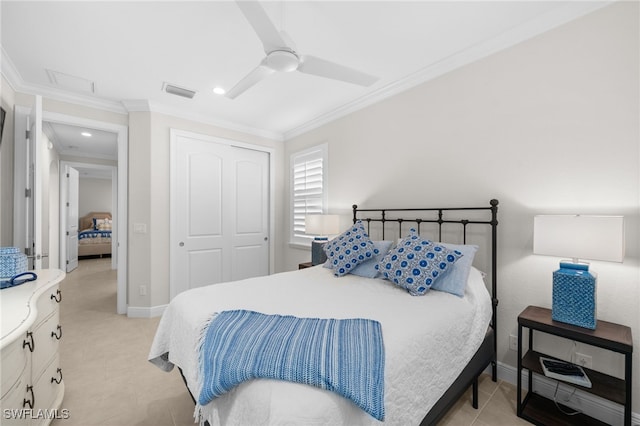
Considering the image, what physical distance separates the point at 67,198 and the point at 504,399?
7946 millimetres

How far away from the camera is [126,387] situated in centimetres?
205

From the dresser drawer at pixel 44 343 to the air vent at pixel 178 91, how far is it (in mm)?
2300

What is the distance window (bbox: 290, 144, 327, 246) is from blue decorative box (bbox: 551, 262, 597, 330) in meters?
2.60

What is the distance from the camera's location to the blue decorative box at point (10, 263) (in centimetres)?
151

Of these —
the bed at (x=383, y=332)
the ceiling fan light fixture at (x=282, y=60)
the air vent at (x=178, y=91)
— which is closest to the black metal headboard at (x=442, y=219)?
the bed at (x=383, y=332)

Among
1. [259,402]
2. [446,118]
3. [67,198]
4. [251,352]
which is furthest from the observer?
[67,198]

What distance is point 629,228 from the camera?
1.62 metres

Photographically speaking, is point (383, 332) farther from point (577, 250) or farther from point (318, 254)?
point (318, 254)

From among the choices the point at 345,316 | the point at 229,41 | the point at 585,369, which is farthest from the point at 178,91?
the point at 585,369

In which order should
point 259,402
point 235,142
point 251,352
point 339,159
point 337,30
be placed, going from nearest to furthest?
1. point 259,402
2. point 251,352
3. point 337,30
4. point 339,159
5. point 235,142

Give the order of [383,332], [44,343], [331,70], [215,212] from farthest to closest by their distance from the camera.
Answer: [215,212] < [331,70] < [44,343] < [383,332]

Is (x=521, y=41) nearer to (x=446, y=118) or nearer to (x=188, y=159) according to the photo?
(x=446, y=118)

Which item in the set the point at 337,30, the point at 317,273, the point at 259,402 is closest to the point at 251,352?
the point at 259,402

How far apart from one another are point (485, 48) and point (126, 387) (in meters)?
3.79
